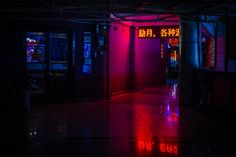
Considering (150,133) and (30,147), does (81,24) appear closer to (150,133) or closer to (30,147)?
(150,133)

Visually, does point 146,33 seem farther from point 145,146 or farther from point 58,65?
point 145,146

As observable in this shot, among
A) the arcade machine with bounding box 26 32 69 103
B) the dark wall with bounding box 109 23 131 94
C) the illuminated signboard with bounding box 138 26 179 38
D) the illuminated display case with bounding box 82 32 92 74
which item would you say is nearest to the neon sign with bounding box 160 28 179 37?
the illuminated signboard with bounding box 138 26 179 38

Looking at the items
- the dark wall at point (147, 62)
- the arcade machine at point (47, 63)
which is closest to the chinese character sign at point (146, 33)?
the dark wall at point (147, 62)

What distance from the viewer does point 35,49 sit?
1731cm

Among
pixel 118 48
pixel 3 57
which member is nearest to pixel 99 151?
pixel 3 57

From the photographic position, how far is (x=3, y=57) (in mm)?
15414

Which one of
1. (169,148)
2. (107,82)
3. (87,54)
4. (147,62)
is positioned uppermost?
(87,54)

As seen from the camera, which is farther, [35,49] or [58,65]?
[58,65]

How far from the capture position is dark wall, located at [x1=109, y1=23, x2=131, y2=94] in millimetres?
20014

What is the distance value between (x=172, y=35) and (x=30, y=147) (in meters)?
12.9

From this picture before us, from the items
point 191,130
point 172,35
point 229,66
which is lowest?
point 191,130

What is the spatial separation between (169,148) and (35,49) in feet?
30.6

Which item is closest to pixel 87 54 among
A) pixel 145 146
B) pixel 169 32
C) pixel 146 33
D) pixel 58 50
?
pixel 58 50

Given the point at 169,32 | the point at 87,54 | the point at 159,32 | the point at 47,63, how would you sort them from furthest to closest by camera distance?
the point at 159,32 → the point at 169,32 → the point at 87,54 → the point at 47,63
